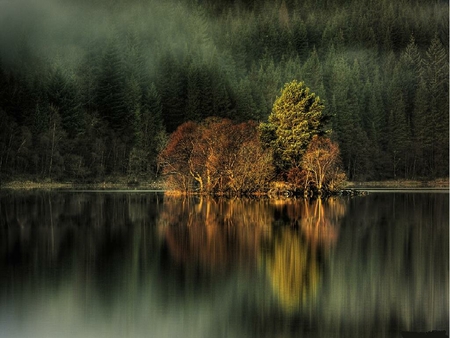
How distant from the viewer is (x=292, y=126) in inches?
2660

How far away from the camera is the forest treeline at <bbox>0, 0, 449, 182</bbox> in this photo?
96938 mm

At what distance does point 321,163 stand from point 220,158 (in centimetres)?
948

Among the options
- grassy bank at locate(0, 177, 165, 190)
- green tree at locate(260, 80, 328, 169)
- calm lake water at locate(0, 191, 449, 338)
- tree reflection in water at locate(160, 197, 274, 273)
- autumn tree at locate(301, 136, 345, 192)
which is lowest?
calm lake water at locate(0, 191, 449, 338)

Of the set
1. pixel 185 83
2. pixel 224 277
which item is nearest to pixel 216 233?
pixel 224 277

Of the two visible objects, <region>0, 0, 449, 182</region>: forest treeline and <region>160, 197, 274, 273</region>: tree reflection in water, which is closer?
<region>160, 197, 274, 273</region>: tree reflection in water

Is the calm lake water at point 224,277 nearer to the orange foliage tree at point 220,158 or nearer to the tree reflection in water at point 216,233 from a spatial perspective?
the tree reflection in water at point 216,233

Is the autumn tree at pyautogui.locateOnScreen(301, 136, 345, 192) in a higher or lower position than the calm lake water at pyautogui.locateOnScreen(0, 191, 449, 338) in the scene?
higher

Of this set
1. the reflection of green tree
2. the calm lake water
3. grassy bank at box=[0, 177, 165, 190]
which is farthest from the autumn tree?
the reflection of green tree

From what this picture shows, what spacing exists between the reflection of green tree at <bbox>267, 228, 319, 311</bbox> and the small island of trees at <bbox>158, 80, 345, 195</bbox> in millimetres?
34996

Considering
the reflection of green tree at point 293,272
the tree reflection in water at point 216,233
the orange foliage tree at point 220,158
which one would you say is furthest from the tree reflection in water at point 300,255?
the orange foliage tree at point 220,158

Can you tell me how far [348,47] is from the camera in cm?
17812

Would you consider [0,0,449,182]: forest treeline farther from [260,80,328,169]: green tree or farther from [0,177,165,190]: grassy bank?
[260,80,328,169]: green tree

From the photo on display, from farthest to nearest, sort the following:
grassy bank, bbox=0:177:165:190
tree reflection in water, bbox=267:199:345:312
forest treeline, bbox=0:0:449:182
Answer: forest treeline, bbox=0:0:449:182
grassy bank, bbox=0:177:165:190
tree reflection in water, bbox=267:199:345:312

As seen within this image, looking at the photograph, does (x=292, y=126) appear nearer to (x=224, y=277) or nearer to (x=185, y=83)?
(x=224, y=277)
